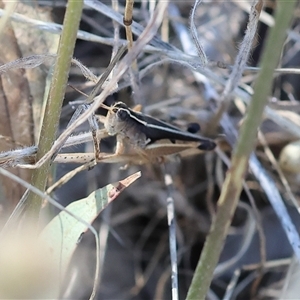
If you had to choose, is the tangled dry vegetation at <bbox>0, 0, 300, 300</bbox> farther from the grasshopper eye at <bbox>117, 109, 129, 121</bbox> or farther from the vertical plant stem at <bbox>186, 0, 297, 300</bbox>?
the vertical plant stem at <bbox>186, 0, 297, 300</bbox>

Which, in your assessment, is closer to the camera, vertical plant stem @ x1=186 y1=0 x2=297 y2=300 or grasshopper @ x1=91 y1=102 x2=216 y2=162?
vertical plant stem @ x1=186 y1=0 x2=297 y2=300

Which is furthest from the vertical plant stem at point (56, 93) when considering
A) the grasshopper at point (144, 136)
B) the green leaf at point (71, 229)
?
the grasshopper at point (144, 136)

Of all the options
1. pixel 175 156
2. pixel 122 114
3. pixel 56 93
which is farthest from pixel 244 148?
pixel 175 156

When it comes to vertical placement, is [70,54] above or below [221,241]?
above

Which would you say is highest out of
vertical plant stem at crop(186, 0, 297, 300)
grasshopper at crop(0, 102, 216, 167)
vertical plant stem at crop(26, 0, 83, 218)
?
grasshopper at crop(0, 102, 216, 167)

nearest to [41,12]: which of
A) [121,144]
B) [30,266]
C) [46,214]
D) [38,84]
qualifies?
[38,84]

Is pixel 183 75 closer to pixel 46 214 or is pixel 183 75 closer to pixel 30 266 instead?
pixel 46 214

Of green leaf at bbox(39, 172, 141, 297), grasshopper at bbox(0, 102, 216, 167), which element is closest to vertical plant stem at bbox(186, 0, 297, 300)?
green leaf at bbox(39, 172, 141, 297)

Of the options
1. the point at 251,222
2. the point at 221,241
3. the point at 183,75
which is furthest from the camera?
the point at 183,75
